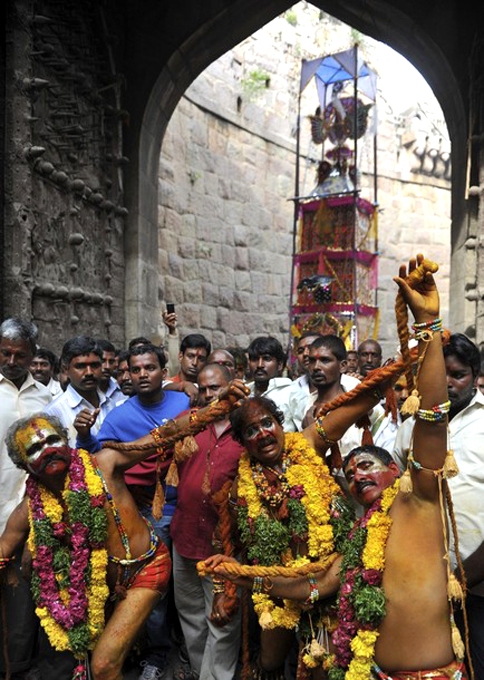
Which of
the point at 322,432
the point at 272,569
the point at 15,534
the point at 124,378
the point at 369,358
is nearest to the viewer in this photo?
the point at 272,569

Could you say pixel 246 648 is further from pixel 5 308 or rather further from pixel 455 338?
pixel 5 308

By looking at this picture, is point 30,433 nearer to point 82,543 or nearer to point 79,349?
point 82,543

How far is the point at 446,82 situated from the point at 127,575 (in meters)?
7.92

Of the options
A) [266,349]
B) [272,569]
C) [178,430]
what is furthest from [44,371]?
[272,569]

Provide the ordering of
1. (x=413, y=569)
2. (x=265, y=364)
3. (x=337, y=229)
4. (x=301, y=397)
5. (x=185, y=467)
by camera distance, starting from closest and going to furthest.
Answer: (x=413, y=569)
(x=185, y=467)
(x=301, y=397)
(x=265, y=364)
(x=337, y=229)

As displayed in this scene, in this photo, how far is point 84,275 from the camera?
8055 mm

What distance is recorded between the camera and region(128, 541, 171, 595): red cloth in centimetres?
315

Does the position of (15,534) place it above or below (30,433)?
below

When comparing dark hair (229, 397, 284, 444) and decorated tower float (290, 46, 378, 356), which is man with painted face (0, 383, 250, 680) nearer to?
dark hair (229, 397, 284, 444)

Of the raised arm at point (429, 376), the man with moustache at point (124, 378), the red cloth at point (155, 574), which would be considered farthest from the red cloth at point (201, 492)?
the man with moustache at point (124, 378)

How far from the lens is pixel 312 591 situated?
2.75m

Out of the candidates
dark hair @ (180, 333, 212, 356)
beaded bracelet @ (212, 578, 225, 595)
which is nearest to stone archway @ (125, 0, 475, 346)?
dark hair @ (180, 333, 212, 356)

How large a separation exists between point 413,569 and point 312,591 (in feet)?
1.86

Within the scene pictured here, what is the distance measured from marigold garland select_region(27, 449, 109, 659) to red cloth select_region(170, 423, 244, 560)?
2.23 feet
